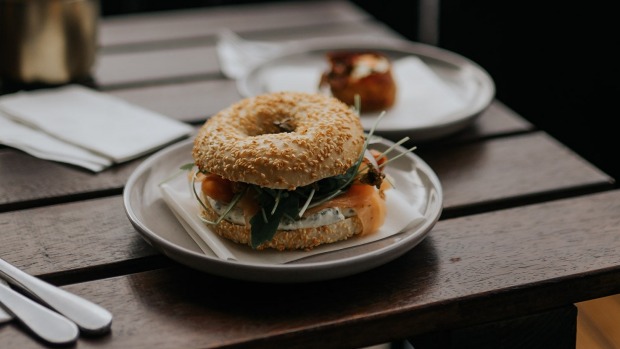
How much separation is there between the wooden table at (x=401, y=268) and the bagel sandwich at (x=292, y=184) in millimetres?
68

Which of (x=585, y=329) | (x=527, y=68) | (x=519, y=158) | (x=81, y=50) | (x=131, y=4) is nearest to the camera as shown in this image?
(x=585, y=329)

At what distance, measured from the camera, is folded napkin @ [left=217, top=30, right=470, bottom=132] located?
1539 mm

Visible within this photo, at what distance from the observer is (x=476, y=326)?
38.3 inches

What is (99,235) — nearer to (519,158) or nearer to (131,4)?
(519,158)

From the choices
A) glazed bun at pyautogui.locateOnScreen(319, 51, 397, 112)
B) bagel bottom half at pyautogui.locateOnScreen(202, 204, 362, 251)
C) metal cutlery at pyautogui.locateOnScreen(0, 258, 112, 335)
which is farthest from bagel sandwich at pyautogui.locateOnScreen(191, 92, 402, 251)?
glazed bun at pyautogui.locateOnScreen(319, 51, 397, 112)

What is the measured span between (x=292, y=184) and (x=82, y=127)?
67 centimetres

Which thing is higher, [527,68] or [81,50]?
[81,50]

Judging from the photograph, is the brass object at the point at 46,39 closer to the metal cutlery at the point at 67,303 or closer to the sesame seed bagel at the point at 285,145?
the sesame seed bagel at the point at 285,145

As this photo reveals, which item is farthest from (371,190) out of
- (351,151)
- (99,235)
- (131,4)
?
(131,4)

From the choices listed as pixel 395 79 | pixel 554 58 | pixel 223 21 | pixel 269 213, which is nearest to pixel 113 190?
pixel 269 213

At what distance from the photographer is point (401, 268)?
3.28ft

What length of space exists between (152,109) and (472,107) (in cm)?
69

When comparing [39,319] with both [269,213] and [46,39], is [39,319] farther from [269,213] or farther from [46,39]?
[46,39]

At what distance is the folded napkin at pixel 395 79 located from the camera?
5.05 ft
